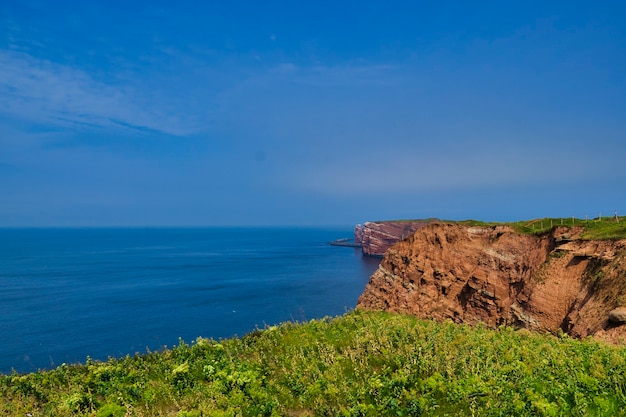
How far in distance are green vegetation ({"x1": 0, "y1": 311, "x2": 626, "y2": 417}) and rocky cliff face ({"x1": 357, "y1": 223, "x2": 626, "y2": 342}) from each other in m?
13.8

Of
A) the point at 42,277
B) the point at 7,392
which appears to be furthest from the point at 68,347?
the point at 42,277

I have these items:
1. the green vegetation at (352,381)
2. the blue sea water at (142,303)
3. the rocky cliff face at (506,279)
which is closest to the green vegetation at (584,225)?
the rocky cliff face at (506,279)

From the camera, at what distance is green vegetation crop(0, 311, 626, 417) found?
8469mm

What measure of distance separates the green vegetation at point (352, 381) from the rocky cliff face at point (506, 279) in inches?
544

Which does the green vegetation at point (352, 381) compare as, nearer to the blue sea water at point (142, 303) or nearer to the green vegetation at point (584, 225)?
the green vegetation at point (584, 225)

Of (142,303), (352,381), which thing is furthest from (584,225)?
(142,303)

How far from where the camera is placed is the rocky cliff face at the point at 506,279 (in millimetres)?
26328

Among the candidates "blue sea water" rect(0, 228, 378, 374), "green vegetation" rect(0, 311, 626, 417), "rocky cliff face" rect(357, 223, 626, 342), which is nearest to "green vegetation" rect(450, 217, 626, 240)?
"rocky cliff face" rect(357, 223, 626, 342)

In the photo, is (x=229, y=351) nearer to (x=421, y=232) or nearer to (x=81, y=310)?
(x=421, y=232)

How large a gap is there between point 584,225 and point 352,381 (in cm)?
3529

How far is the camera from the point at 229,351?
51.6 feet

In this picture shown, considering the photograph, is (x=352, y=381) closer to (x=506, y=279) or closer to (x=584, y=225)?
(x=506, y=279)

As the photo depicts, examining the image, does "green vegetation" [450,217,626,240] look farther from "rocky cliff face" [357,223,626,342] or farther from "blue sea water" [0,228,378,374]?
"blue sea water" [0,228,378,374]

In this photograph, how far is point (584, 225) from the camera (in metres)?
35.3
